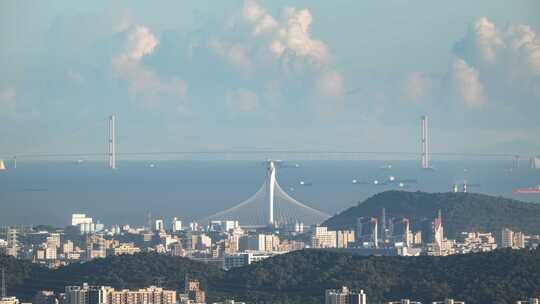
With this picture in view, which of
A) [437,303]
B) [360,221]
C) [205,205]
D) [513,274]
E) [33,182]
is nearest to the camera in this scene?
[437,303]

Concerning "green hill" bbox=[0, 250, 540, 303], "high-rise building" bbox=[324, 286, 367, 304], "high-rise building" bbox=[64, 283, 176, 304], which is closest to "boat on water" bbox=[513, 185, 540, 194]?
"green hill" bbox=[0, 250, 540, 303]

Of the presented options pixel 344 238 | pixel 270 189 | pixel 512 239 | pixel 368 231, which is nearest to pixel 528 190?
pixel 270 189

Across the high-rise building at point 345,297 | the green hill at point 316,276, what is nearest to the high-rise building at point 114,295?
the green hill at point 316,276

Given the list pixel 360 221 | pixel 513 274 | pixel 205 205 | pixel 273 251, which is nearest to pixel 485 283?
pixel 513 274

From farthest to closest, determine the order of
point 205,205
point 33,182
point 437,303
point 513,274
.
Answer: point 33,182
point 205,205
point 513,274
point 437,303

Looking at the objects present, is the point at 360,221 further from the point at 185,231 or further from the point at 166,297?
the point at 166,297

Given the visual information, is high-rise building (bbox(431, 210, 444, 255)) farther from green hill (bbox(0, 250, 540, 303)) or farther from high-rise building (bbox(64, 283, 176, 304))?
high-rise building (bbox(64, 283, 176, 304))
